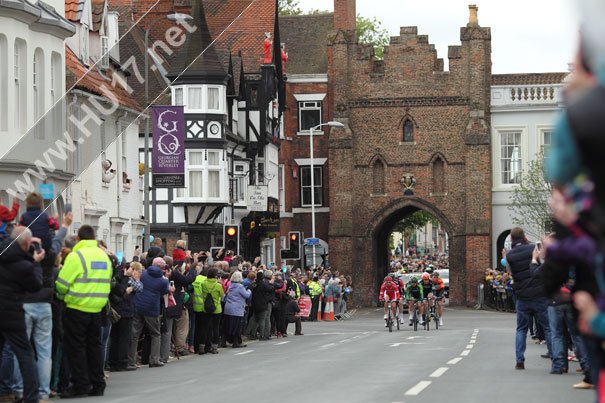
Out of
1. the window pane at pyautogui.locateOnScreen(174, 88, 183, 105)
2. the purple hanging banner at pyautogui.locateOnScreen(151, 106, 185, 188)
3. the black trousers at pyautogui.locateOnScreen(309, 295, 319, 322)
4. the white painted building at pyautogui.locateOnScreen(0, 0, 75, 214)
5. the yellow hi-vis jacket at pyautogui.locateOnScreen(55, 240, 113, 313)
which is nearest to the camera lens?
the yellow hi-vis jacket at pyautogui.locateOnScreen(55, 240, 113, 313)

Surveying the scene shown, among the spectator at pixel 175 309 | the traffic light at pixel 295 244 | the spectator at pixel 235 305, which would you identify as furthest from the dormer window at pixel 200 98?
the spectator at pixel 175 309

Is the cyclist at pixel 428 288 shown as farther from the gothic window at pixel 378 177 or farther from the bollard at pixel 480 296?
the gothic window at pixel 378 177

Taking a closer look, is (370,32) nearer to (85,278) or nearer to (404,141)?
(404,141)

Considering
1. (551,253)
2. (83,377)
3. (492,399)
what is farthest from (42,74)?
(551,253)

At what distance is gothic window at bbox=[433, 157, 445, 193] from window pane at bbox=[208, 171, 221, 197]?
16.9 meters

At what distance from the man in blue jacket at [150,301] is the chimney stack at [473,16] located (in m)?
50.6

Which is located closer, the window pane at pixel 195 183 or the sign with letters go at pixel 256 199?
the window pane at pixel 195 183

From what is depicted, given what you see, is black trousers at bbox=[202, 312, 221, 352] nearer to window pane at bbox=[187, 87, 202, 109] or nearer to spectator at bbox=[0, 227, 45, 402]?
spectator at bbox=[0, 227, 45, 402]

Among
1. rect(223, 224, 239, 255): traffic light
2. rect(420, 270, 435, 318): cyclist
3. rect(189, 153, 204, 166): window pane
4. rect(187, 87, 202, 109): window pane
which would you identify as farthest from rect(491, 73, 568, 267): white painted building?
rect(223, 224, 239, 255): traffic light

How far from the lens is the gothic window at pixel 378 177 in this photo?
69.4 metres

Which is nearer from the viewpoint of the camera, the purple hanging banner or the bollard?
the purple hanging banner

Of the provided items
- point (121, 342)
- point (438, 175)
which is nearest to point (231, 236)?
point (121, 342)

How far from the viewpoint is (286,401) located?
1409cm

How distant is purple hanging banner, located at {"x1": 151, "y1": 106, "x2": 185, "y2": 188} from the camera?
36.7m
